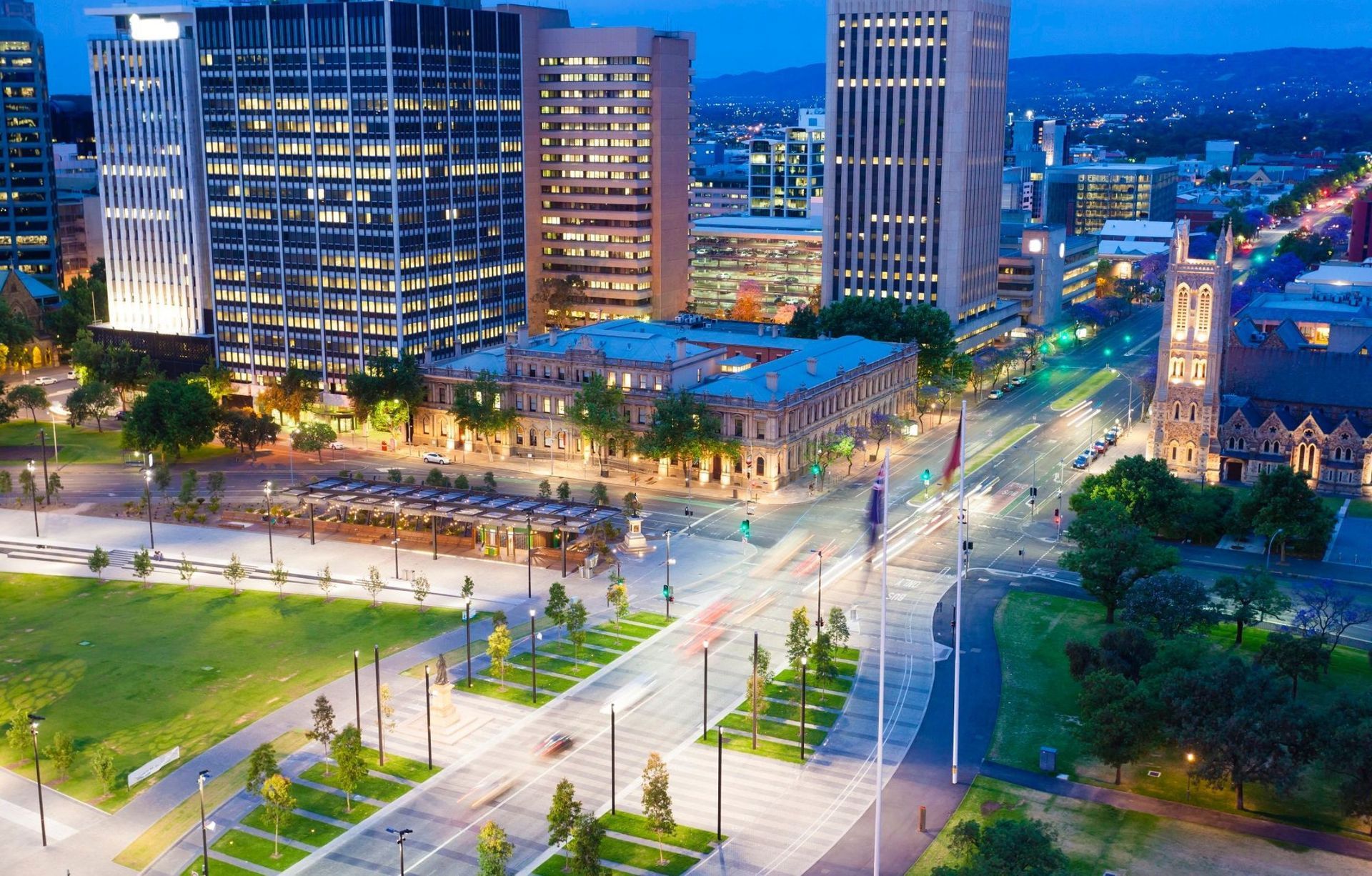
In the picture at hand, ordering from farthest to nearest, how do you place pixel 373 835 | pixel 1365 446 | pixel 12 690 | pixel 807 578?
1. pixel 1365 446
2. pixel 807 578
3. pixel 12 690
4. pixel 373 835

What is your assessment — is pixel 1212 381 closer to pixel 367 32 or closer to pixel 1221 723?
pixel 1221 723

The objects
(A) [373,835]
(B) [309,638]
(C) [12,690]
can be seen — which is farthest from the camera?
(B) [309,638]

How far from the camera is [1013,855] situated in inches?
2493

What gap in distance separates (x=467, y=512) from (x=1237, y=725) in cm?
7362

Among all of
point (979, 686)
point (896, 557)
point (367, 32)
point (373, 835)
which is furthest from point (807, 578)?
point (367, 32)

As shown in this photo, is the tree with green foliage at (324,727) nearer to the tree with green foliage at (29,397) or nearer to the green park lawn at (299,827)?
the green park lawn at (299,827)

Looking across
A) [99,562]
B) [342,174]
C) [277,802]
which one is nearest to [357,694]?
[277,802]

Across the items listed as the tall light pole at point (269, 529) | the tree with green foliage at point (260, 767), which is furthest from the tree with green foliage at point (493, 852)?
the tall light pole at point (269, 529)

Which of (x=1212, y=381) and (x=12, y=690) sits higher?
(x=1212, y=381)

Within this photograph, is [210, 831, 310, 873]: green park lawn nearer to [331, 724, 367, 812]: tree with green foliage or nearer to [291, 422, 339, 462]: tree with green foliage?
[331, 724, 367, 812]: tree with green foliage

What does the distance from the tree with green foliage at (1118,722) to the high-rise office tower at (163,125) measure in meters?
155

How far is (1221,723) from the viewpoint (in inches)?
3007

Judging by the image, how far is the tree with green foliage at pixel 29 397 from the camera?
583 feet

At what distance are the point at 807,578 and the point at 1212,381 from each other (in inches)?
2275
